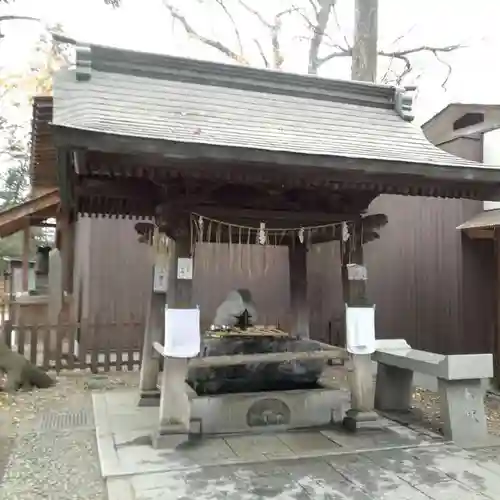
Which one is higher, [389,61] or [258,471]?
[389,61]

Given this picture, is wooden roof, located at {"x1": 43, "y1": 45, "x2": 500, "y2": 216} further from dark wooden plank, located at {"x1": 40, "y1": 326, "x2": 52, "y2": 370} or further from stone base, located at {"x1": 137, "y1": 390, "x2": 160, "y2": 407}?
dark wooden plank, located at {"x1": 40, "y1": 326, "x2": 52, "y2": 370}

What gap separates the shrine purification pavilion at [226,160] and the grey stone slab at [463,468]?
3.02ft

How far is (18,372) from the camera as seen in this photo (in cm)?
782

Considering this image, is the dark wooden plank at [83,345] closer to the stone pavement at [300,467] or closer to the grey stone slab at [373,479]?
the stone pavement at [300,467]

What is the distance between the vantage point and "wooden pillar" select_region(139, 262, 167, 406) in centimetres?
661

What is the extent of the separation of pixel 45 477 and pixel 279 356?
7.96ft

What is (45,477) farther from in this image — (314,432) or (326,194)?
(326,194)

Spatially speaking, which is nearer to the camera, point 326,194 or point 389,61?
point 326,194

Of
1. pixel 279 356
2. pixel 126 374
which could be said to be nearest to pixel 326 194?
pixel 279 356

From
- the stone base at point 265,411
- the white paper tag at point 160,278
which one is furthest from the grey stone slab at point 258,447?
the white paper tag at point 160,278

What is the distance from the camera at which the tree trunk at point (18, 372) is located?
776cm

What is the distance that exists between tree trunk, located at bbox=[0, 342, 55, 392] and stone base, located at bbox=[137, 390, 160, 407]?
7.26 feet

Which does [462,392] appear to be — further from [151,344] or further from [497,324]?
[151,344]

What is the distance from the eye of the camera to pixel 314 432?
18.2ft
